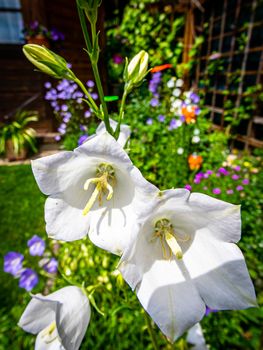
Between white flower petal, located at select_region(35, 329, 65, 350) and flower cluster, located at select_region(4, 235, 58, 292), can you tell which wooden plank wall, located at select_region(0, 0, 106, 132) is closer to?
flower cluster, located at select_region(4, 235, 58, 292)

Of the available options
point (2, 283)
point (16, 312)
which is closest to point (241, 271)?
point (16, 312)

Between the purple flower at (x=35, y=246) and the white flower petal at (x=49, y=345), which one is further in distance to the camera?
the purple flower at (x=35, y=246)

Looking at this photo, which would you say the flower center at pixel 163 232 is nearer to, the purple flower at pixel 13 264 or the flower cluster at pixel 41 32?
the purple flower at pixel 13 264

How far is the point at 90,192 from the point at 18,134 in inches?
184

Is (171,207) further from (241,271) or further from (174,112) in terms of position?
(174,112)

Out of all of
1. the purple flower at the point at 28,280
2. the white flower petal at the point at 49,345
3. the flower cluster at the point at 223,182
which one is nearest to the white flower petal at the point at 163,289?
the white flower petal at the point at 49,345

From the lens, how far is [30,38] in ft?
14.6

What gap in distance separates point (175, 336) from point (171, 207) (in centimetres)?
30

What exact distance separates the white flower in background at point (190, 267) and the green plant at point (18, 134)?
4657mm

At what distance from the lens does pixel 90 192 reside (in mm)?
895

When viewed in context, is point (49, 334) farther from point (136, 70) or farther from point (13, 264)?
point (13, 264)

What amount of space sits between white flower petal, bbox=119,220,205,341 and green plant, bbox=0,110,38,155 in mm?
4654

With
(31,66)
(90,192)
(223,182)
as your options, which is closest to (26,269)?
(90,192)

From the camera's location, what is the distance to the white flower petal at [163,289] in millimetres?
629
